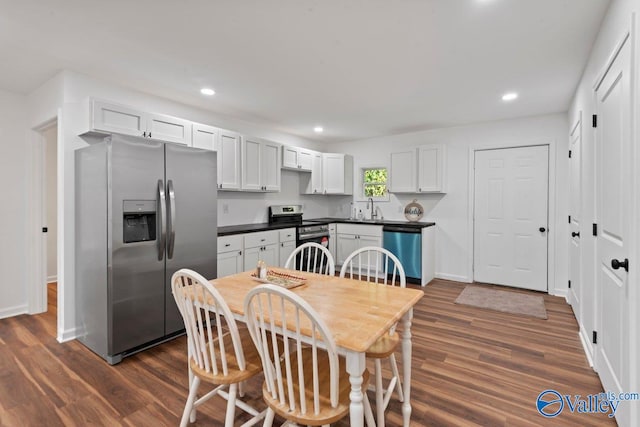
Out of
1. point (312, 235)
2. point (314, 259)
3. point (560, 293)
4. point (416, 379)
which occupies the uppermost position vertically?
point (312, 235)

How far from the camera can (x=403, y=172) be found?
5.21 meters

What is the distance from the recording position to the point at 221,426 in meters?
1.81

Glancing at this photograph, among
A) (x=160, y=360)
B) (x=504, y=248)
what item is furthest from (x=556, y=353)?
(x=160, y=360)

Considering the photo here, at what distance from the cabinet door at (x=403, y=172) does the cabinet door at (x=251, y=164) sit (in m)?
2.29

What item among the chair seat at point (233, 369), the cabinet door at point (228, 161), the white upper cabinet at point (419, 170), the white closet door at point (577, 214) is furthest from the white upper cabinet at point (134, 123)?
the white closet door at point (577, 214)

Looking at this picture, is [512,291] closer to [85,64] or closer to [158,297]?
[158,297]

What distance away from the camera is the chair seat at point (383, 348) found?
5.60ft

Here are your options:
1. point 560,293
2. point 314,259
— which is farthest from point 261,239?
point 560,293

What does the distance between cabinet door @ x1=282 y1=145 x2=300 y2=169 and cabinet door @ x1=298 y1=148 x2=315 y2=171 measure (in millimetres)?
75

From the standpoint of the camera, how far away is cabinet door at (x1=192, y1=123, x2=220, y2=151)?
3.61 m

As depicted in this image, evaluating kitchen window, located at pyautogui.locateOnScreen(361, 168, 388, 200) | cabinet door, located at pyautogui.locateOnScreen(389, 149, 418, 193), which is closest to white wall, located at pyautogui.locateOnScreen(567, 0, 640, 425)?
cabinet door, located at pyautogui.locateOnScreen(389, 149, 418, 193)

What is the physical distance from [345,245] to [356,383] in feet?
13.6

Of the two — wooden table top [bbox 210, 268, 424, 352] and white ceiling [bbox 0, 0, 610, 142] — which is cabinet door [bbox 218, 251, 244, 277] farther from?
white ceiling [bbox 0, 0, 610, 142]

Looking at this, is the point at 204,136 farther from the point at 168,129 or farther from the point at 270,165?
the point at 270,165
